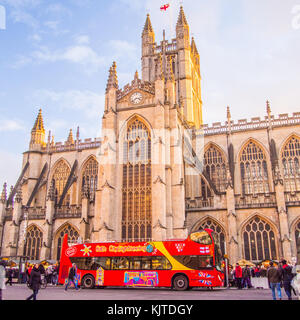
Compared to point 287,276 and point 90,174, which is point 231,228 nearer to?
point 287,276

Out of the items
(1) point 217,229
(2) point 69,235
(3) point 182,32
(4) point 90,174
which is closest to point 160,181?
(1) point 217,229

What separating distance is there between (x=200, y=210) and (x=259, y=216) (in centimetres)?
560

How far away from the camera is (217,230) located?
3319 centimetres

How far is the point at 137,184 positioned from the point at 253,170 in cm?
1433

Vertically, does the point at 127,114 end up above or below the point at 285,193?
above

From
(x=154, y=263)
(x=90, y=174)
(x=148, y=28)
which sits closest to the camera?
(x=154, y=263)

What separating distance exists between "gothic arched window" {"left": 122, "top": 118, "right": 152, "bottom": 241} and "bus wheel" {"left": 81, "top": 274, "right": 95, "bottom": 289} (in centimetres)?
1031

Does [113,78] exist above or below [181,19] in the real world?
below

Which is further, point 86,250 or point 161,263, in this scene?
point 86,250

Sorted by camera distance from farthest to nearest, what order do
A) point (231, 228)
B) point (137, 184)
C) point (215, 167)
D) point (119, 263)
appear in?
point (215, 167), point (137, 184), point (231, 228), point (119, 263)

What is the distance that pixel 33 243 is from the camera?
128 feet

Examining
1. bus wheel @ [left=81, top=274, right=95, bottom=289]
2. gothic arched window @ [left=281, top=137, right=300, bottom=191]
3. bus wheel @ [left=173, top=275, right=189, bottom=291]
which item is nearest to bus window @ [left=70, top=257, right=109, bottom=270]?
bus wheel @ [left=81, top=274, right=95, bottom=289]

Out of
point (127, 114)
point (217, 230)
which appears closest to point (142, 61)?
point (127, 114)
